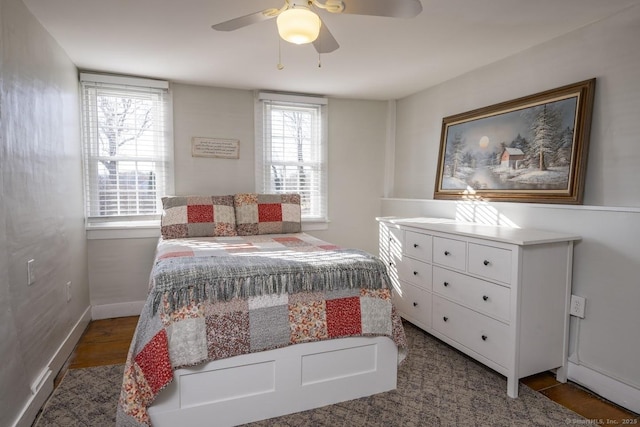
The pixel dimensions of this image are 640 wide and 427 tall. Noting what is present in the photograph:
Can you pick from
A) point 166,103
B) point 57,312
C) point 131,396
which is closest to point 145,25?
point 166,103

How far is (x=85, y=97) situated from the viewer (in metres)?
3.15

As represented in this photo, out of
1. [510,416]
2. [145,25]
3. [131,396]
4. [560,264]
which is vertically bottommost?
[510,416]

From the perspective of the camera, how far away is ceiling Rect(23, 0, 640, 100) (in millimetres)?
2021

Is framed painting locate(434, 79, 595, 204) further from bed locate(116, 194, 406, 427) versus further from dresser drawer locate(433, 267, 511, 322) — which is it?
bed locate(116, 194, 406, 427)

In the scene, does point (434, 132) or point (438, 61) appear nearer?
point (438, 61)

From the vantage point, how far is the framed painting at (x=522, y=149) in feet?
7.32

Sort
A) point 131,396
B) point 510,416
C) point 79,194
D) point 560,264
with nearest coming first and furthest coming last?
1. point 131,396
2. point 510,416
3. point 560,264
4. point 79,194

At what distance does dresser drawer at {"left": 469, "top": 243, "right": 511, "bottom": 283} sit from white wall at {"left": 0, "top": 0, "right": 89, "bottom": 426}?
2470 millimetres

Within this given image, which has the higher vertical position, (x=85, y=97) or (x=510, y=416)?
(x=85, y=97)

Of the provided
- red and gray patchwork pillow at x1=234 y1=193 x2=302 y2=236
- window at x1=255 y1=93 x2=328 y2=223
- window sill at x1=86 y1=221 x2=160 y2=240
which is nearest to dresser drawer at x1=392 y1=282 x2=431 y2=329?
red and gray patchwork pillow at x1=234 y1=193 x2=302 y2=236

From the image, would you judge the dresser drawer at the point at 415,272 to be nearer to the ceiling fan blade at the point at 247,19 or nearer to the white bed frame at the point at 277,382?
the white bed frame at the point at 277,382

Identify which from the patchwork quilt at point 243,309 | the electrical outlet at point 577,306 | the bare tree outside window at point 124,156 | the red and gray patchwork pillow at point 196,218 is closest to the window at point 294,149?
the red and gray patchwork pillow at point 196,218

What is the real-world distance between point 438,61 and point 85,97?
2.97 metres

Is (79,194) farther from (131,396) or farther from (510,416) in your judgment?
(510,416)
